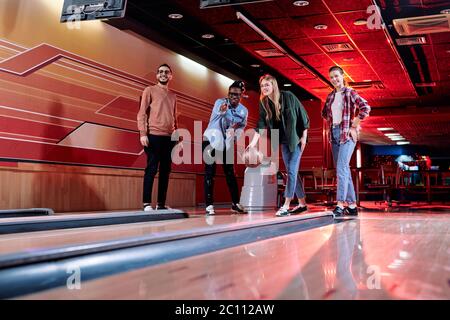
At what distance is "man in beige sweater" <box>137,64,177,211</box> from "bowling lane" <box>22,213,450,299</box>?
2.85 m

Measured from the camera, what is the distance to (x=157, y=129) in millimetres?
5582

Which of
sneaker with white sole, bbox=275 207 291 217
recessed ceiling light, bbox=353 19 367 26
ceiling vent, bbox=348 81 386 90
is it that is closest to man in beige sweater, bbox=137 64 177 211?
sneaker with white sole, bbox=275 207 291 217

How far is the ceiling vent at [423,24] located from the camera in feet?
23.7

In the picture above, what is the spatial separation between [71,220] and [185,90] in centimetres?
638

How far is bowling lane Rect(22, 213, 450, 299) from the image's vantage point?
1.55 metres

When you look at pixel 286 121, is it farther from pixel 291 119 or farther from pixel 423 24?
pixel 423 24

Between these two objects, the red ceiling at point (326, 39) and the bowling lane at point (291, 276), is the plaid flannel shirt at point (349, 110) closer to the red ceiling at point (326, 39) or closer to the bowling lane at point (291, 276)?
the red ceiling at point (326, 39)

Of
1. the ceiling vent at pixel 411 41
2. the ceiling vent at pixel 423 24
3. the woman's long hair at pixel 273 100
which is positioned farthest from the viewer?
the ceiling vent at pixel 411 41

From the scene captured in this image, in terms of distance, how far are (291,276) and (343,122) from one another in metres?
3.66

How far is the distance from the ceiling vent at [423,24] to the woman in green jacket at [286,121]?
3.33 metres

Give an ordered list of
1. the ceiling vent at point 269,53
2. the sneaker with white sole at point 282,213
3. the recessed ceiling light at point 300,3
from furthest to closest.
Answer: the ceiling vent at point 269,53 < the recessed ceiling light at point 300,3 < the sneaker with white sole at point 282,213

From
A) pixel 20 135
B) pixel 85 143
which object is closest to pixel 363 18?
pixel 85 143

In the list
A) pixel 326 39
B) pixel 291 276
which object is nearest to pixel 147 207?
pixel 291 276

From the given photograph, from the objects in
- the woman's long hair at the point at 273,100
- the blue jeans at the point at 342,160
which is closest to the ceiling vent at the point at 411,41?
the blue jeans at the point at 342,160
